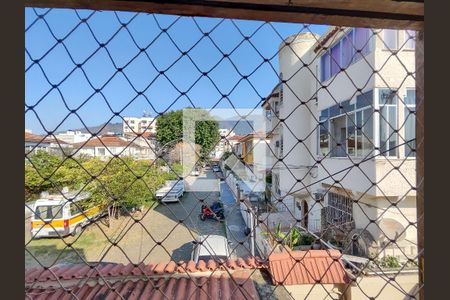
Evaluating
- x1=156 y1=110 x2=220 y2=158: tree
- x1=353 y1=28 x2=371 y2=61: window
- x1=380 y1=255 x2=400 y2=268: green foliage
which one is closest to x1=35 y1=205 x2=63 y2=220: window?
x1=156 y1=110 x2=220 y2=158: tree

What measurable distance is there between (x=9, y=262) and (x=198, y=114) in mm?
597

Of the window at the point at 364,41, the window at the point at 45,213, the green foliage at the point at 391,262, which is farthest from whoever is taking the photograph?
the green foliage at the point at 391,262

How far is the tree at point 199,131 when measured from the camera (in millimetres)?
799

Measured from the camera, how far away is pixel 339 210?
4441 mm

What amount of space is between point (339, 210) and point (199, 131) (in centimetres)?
422

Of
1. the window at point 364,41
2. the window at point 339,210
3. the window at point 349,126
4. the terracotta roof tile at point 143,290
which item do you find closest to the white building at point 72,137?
the window at point 364,41

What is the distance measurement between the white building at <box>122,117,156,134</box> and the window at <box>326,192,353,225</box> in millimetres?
4076

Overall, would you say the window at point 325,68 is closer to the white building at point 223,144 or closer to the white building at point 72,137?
the white building at point 223,144

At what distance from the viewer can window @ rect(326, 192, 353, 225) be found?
13.7ft

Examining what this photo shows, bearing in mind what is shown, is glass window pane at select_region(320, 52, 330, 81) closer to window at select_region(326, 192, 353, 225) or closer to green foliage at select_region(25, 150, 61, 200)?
window at select_region(326, 192, 353, 225)

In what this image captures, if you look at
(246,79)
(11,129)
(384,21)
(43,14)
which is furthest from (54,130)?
(384,21)

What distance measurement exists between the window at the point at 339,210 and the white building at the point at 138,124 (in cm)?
408

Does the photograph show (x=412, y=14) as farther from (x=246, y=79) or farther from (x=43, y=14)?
(x=43, y=14)

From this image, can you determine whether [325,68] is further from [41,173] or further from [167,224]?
[41,173]
